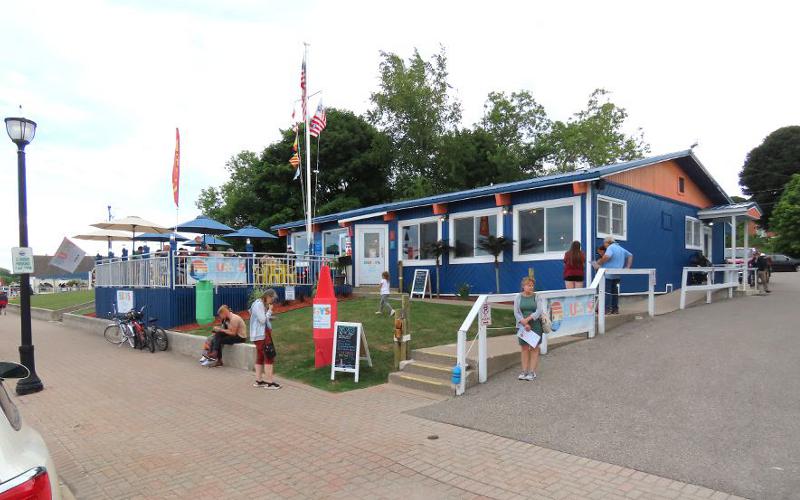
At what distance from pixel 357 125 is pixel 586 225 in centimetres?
2458

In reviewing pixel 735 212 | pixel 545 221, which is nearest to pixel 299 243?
pixel 545 221

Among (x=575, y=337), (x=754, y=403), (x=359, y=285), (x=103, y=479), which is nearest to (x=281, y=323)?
(x=359, y=285)

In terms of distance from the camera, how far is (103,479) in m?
4.96

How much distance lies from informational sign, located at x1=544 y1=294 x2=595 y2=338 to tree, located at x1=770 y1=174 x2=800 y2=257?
36.9 meters

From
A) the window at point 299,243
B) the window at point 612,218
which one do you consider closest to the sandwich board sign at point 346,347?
the window at point 612,218

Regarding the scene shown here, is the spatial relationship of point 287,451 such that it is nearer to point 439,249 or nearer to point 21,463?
point 21,463

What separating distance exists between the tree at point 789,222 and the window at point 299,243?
118ft

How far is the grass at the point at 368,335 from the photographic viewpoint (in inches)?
351

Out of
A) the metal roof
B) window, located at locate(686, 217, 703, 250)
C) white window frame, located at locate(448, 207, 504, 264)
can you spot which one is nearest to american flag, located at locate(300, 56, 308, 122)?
the metal roof

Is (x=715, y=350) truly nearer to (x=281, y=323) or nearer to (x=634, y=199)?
(x=634, y=199)

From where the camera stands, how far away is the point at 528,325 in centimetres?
756

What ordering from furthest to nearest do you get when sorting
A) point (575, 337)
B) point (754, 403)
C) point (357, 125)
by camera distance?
1. point (357, 125)
2. point (575, 337)
3. point (754, 403)

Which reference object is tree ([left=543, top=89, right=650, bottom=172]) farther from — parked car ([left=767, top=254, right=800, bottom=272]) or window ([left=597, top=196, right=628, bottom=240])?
window ([left=597, top=196, right=628, bottom=240])

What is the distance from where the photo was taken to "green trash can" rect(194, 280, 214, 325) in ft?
45.4
